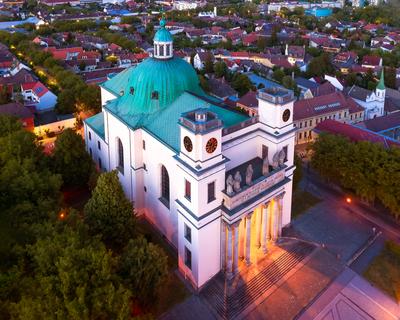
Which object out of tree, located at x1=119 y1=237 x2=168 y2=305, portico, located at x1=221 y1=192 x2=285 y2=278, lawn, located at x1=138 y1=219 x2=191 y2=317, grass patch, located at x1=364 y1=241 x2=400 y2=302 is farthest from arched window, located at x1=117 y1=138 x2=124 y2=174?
grass patch, located at x1=364 y1=241 x2=400 y2=302

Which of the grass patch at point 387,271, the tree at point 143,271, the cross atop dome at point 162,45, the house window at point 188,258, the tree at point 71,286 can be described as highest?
the cross atop dome at point 162,45

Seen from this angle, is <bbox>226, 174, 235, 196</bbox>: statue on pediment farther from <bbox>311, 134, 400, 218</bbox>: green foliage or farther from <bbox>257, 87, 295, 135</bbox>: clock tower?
<bbox>311, 134, 400, 218</bbox>: green foliage

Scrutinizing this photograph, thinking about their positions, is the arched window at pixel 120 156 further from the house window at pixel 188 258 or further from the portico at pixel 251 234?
the portico at pixel 251 234

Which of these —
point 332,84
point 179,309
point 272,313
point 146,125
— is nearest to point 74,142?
point 146,125

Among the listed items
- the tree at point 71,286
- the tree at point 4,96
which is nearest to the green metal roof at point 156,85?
the tree at point 71,286

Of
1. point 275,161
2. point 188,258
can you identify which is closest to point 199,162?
point 275,161

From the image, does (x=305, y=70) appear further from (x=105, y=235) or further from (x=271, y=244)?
(x=105, y=235)

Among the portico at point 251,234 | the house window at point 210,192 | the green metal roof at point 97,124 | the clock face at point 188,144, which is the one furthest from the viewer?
the green metal roof at point 97,124
